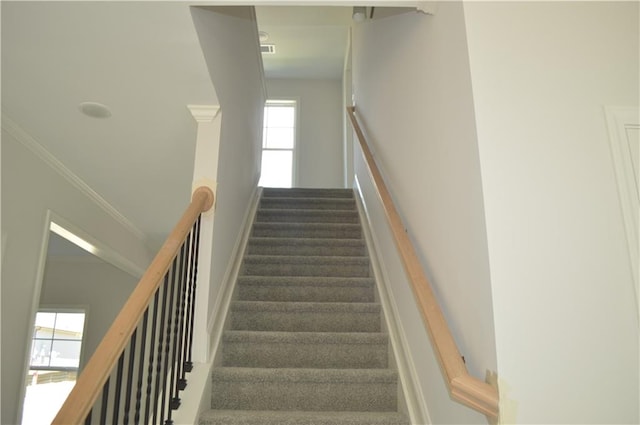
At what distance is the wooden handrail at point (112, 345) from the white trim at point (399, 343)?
1243 mm

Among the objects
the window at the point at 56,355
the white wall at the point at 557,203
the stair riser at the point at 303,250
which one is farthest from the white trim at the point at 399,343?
the window at the point at 56,355

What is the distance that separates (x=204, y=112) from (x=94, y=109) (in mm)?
616

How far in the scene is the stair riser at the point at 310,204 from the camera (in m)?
4.68

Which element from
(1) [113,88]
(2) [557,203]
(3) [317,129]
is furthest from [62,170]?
(3) [317,129]

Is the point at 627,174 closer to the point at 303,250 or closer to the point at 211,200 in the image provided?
the point at 211,200

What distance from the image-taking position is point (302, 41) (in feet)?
20.7

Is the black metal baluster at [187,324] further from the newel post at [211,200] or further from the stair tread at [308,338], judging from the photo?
the stair tread at [308,338]

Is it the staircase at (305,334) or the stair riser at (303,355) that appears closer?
the staircase at (305,334)

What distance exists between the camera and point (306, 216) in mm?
4414

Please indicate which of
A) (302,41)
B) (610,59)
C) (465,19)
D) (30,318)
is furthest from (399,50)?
(302,41)

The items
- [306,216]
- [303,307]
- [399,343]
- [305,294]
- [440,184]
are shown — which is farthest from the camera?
[306,216]

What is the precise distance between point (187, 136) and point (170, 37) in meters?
0.94

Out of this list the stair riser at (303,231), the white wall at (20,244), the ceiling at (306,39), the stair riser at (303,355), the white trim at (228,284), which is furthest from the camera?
the ceiling at (306,39)

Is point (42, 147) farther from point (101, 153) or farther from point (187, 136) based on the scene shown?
point (187, 136)
